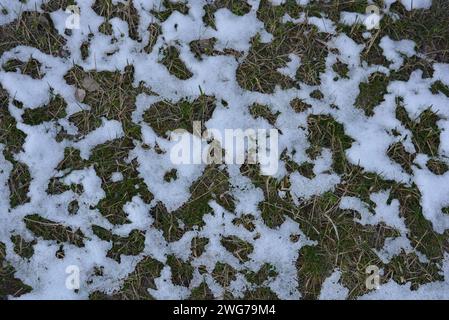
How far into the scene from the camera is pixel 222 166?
3.62 metres

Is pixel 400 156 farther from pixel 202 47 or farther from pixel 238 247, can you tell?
pixel 202 47

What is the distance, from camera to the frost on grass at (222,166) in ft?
11.1

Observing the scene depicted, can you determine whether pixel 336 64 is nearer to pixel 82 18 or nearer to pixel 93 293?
pixel 82 18

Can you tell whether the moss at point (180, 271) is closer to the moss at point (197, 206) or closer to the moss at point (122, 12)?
the moss at point (197, 206)

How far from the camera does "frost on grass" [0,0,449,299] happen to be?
11.1ft

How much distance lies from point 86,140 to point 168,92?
2.44ft

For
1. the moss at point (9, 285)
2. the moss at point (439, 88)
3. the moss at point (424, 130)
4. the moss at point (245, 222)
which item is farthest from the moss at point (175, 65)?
the moss at point (439, 88)

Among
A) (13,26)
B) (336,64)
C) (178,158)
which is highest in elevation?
(13,26)

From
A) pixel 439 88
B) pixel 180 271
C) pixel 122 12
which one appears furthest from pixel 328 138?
pixel 122 12

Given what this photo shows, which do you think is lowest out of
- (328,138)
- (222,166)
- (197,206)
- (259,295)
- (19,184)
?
(259,295)

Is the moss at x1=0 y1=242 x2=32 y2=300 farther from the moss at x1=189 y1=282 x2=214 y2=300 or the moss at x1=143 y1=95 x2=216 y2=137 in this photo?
the moss at x1=143 y1=95 x2=216 y2=137

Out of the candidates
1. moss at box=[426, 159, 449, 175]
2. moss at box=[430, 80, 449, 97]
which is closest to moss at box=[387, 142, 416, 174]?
moss at box=[426, 159, 449, 175]

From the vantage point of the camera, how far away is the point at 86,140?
362 centimetres
